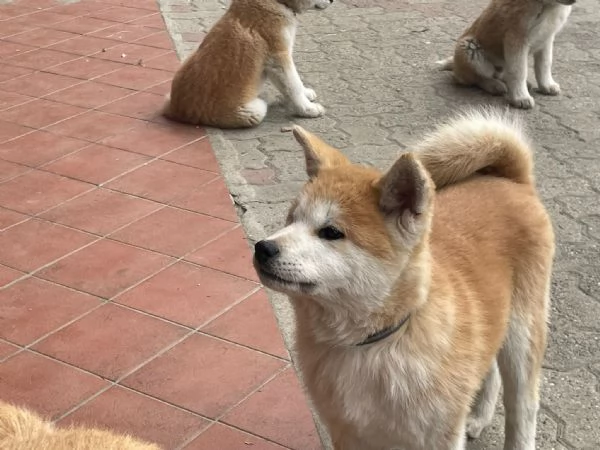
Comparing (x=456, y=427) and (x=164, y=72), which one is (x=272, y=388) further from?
(x=164, y=72)

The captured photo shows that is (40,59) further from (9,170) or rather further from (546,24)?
(546,24)

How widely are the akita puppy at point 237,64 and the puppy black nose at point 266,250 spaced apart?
150 inches

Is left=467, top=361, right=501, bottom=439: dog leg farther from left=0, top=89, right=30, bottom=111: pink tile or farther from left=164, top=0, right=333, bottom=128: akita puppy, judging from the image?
left=0, top=89, right=30, bottom=111: pink tile

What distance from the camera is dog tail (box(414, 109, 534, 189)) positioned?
3100 mm

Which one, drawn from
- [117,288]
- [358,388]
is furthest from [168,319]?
[358,388]

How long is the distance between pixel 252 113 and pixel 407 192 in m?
3.84

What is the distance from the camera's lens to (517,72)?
6.53 metres

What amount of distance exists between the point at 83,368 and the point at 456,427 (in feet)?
5.70

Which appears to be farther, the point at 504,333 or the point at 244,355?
the point at 244,355

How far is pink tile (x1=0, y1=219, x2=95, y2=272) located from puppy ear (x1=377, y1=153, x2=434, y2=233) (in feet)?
8.19

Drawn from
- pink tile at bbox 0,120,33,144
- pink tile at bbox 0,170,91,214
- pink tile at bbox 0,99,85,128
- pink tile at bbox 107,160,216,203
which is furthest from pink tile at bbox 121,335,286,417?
pink tile at bbox 0,99,85,128

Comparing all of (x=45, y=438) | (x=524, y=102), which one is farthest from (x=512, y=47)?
(x=45, y=438)

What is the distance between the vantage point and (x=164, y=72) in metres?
7.38

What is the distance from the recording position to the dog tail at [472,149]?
3100 mm
